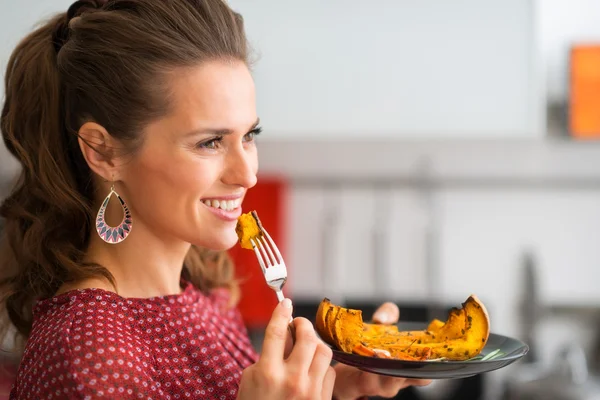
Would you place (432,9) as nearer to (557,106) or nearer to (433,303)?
(557,106)

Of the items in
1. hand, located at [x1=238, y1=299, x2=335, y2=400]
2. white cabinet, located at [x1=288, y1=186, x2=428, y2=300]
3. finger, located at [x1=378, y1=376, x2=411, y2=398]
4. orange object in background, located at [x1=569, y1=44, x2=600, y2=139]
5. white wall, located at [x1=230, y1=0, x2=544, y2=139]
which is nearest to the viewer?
hand, located at [x1=238, y1=299, x2=335, y2=400]

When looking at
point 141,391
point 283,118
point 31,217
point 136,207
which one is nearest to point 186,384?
point 141,391

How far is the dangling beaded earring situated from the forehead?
16cm

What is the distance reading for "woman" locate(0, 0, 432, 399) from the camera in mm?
974

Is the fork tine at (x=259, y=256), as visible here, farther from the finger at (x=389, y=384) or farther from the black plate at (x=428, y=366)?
the finger at (x=389, y=384)

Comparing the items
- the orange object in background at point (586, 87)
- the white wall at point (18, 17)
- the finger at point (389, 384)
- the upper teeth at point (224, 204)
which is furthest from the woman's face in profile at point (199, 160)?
the orange object in background at point (586, 87)

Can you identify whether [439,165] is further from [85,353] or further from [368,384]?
[85,353]

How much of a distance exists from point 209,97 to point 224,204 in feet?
0.50

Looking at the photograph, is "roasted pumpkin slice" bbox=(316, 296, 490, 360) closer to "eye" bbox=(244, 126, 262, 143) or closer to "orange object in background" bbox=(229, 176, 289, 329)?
"eye" bbox=(244, 126, 262, 143)

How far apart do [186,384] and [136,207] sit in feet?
0.84

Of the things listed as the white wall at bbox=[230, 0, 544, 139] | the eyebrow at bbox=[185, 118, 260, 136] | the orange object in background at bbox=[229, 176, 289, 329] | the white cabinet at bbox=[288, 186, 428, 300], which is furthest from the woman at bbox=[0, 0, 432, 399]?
the white cabinet at bbox=[288, 186, 428, 300]

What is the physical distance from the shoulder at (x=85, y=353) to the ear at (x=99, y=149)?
172 mm

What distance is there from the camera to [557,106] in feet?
8.20

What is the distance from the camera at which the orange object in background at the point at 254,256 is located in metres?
2.59
